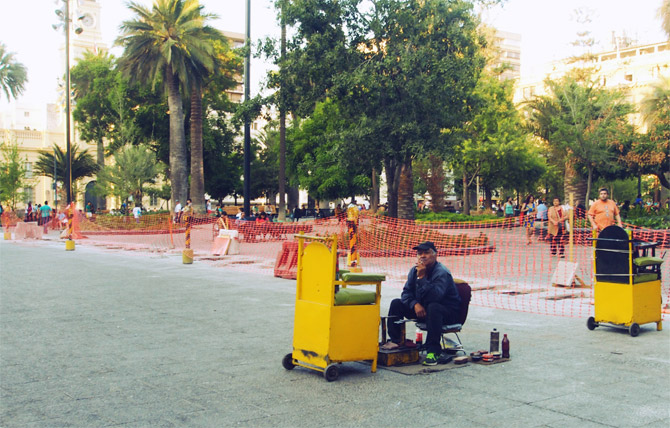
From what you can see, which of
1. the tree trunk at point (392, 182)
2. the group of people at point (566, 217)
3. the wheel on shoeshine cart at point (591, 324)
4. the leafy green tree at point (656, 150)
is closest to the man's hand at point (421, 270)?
the wheel on shoeshine cart at point (591, 324)

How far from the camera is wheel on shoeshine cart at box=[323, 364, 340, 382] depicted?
19.8 ft

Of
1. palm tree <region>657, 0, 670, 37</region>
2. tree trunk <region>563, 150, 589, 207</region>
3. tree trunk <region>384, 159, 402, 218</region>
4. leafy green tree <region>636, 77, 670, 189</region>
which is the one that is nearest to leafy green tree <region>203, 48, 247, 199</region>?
tree trunk <region>563, 150, 589, 207</region>

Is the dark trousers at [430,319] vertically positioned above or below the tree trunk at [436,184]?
below

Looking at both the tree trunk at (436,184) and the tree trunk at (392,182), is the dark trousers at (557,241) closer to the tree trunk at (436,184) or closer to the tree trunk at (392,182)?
the tree trunk at (392,182)

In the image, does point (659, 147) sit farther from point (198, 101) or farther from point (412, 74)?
point (198, 101)

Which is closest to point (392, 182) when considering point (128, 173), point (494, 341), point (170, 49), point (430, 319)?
point (494, 341)

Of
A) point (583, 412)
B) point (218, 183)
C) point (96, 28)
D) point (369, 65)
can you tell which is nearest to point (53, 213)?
point (218, 183)

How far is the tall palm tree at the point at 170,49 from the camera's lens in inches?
1459

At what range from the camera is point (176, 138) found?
3847 cm

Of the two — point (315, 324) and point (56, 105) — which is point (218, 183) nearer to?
point (56, 105)

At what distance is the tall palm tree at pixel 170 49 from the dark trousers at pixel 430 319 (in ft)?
105

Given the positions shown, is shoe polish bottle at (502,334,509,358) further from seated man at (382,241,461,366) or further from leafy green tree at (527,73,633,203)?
leafy green tree at (527,73,633,203)

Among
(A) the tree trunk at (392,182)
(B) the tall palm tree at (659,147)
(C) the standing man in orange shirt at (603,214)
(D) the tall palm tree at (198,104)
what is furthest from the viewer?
(D) the tall palm tree at (198,104)

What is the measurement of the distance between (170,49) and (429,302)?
32336 millimetres
